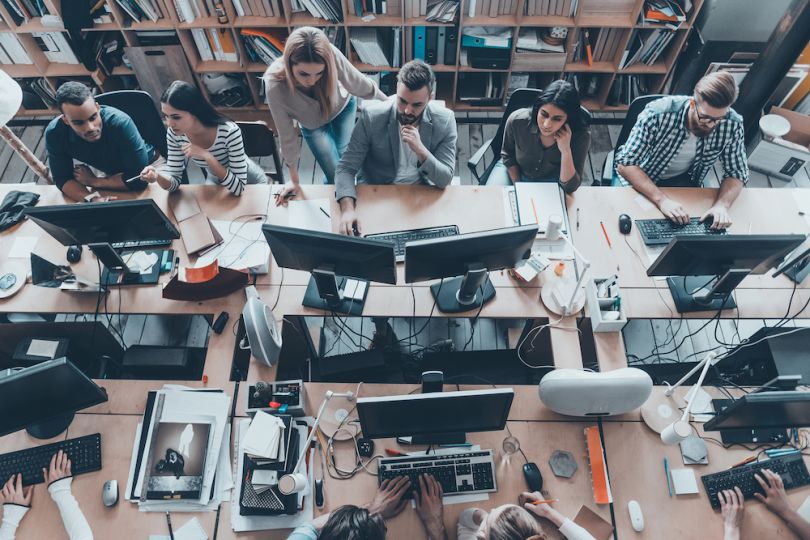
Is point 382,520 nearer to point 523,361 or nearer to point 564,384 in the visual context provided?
point 564,384

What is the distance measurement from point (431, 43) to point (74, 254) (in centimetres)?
250

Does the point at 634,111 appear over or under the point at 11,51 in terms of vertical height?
under

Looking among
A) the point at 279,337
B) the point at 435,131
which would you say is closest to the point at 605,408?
the point at 279,337

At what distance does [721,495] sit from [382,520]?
1183mm

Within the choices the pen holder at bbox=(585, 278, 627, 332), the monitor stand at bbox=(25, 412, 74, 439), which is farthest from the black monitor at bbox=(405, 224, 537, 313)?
the monitor stand at bbox=(25, 412, 74, 439)

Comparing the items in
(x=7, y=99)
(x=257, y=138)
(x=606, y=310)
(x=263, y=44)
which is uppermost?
(x=263, y=44)

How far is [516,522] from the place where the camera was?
1672 mm

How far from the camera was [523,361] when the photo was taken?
237 centimetres

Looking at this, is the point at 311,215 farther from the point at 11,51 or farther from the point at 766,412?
the point at 11,51

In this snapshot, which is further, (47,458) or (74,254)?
(74,254)

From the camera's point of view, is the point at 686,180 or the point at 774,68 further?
the point at 774,68

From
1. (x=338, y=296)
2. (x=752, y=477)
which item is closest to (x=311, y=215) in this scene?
(x=338, y=296)

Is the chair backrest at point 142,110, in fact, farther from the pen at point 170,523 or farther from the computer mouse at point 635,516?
the computer mouse at point 635,516

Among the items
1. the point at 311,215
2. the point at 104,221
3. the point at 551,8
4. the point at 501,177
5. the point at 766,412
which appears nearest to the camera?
the point at 766,412
